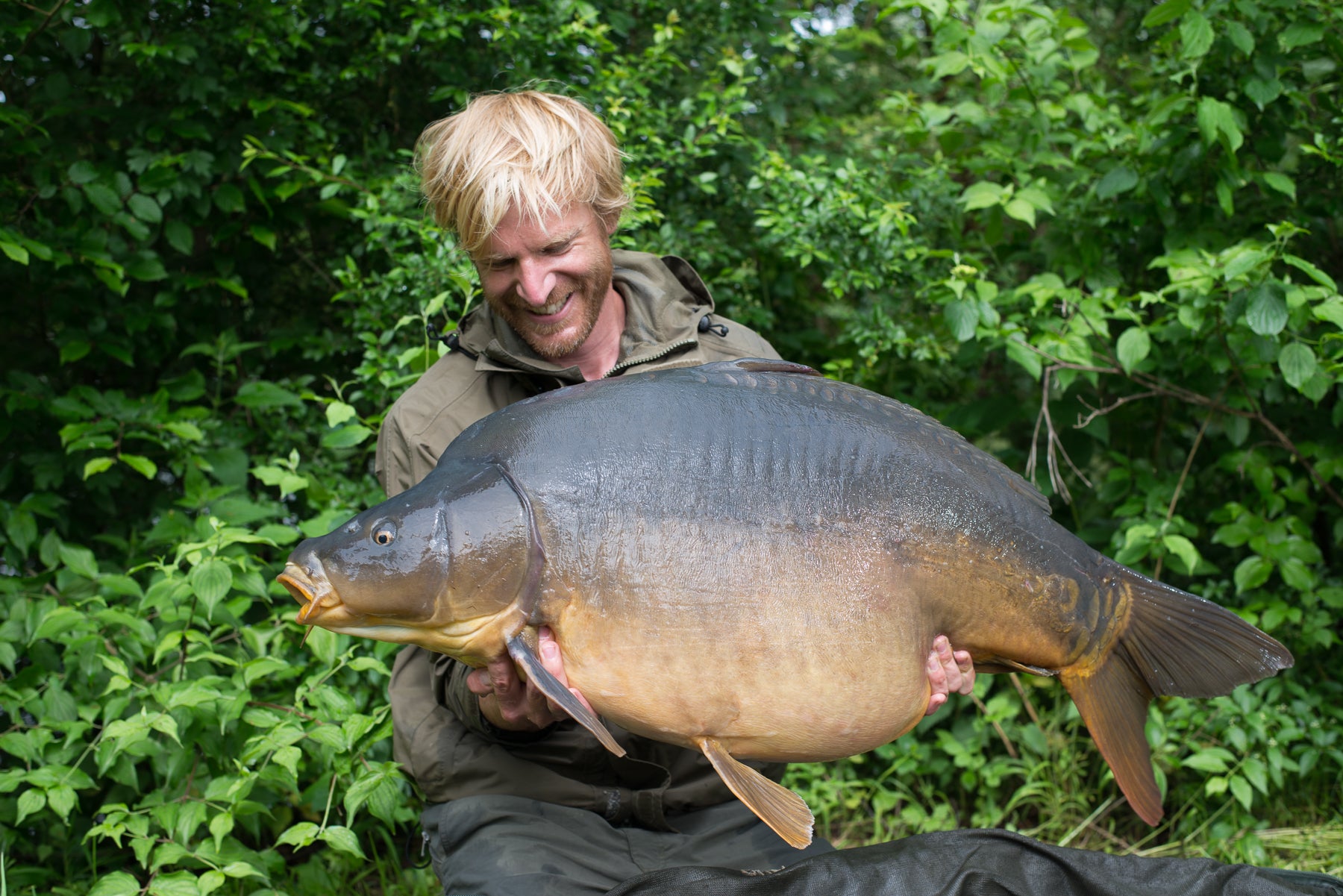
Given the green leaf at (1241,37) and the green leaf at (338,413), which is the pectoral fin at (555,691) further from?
the green leaf at (1241,37)

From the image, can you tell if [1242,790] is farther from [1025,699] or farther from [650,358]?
[650,358]

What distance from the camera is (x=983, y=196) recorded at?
120 inches

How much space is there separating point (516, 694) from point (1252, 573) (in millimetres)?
2147

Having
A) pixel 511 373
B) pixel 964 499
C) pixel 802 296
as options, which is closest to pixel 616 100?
pixel 802 296

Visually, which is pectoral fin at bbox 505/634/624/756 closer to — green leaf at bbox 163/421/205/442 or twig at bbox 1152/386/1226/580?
green leaf at bbox 163/421/205/442

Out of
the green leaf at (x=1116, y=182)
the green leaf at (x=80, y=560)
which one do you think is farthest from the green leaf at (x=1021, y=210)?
the green leaf at (x=80, y=560)

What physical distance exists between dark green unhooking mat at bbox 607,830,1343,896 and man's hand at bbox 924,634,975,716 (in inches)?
12.1

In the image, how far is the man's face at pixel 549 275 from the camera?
195 cm

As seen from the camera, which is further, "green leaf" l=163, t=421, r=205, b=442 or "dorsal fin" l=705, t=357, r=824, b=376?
"green leaf" l=163, t=421, r=205, b=442

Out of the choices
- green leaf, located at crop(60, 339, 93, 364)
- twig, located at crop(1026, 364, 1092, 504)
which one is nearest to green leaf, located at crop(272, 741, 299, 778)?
green leaf, located at crop(60, 339, 93, 364)

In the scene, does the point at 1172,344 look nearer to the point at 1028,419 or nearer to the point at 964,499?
the point at 1028,419

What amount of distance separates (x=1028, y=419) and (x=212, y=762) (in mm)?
2468

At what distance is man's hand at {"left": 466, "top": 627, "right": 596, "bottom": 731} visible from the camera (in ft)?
5.01

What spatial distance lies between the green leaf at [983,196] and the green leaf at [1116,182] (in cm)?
27
